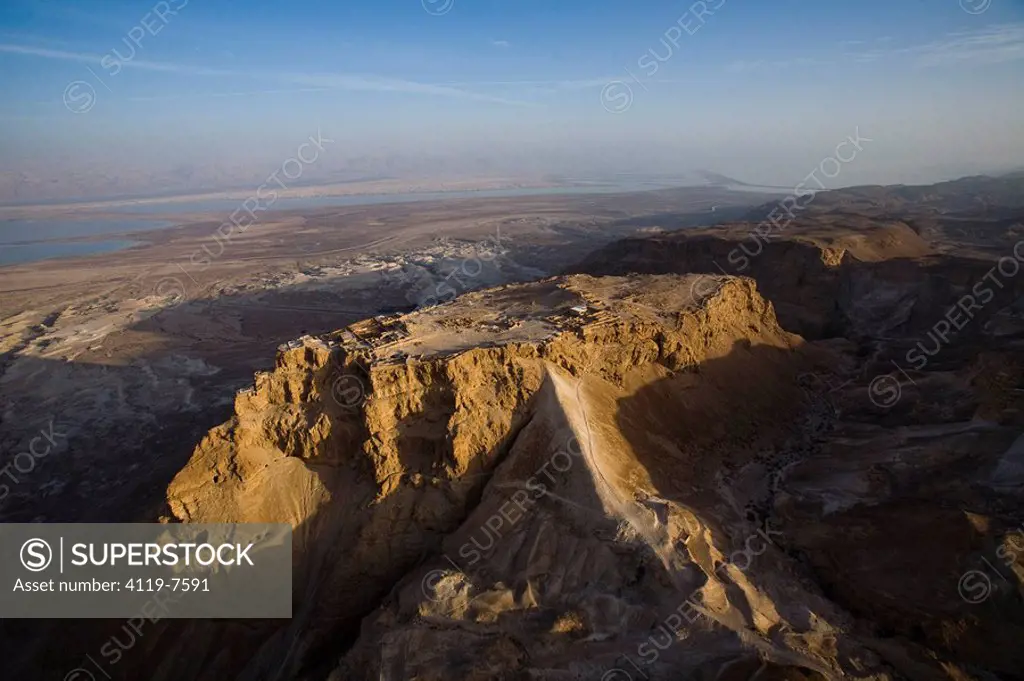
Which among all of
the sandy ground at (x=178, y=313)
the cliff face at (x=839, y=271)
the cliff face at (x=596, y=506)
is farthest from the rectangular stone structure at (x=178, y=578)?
the cliff face at (x=839, y=271)

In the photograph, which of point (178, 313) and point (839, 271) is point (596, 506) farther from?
point (178, 313)

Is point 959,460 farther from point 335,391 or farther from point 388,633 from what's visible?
point 335,391

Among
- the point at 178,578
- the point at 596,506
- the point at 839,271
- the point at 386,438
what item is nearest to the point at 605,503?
the point at 596,506

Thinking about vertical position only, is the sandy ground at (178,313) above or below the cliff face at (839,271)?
below

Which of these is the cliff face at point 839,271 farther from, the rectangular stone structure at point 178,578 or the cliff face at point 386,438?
the rectangular stone structure at point 178,578

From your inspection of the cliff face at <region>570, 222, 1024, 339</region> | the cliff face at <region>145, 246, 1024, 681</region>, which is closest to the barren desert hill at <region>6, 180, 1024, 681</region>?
the cliff face at <region>145, 246, 1024, 681</region>

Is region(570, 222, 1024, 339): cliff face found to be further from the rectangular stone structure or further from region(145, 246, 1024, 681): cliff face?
the rectangular stone structure
